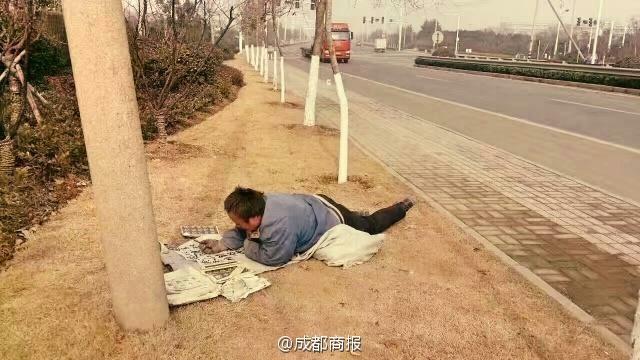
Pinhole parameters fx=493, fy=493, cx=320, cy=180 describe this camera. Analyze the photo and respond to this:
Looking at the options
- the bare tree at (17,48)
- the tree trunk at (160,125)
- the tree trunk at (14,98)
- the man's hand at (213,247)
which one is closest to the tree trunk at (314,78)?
the tree trunk at (160,125)

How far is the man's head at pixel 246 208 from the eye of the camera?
12.3ft

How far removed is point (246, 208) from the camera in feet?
12.3

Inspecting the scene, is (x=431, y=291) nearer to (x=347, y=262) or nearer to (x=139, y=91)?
(x=347, y=262)

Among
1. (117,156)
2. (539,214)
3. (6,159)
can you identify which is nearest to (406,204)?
(539,214)

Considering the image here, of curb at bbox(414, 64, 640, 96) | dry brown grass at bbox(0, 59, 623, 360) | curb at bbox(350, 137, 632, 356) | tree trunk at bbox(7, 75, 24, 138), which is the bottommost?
curb at bbox(414, 64, 640, 96)

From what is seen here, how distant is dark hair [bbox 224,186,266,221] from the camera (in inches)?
148

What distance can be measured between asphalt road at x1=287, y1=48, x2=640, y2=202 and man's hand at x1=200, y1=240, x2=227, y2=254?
5737 mm

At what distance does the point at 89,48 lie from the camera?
2.64 m

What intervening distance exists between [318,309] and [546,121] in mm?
11519

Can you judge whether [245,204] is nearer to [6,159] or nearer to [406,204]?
[406,204]

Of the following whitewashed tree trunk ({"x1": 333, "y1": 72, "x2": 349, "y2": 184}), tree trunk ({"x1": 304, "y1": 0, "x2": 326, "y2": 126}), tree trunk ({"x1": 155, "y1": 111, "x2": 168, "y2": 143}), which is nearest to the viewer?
whitewashed tree trunk ({"x1": 333, "y1": 72, "x2": 349, "y2": 184})

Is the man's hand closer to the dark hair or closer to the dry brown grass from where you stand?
the dry brown grass

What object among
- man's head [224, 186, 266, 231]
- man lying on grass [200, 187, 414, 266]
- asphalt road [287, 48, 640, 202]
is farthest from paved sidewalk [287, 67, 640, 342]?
man's head [224, 186, 266, 231]

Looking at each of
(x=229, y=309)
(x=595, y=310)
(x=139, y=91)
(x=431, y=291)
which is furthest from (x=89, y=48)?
(x=139, y=91)
